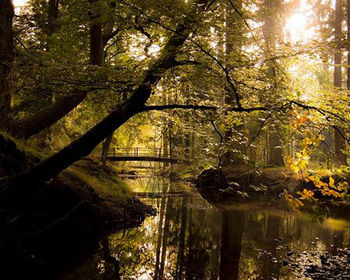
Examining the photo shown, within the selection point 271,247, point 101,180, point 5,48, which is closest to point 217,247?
point 271,247

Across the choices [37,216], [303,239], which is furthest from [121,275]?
[303,239]

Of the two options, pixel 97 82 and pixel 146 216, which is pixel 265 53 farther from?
pixel 146 216

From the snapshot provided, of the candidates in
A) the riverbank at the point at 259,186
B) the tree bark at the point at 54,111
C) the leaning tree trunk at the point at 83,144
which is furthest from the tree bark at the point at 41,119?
the riverbank at the point at 259,186

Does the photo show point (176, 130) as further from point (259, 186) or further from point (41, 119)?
point (259, 186)

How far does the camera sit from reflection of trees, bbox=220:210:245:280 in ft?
19.4

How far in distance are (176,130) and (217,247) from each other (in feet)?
10.1

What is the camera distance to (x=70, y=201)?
24.8ft

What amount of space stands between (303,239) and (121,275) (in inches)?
202

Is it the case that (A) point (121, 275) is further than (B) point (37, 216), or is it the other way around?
(B) point (37, 216)

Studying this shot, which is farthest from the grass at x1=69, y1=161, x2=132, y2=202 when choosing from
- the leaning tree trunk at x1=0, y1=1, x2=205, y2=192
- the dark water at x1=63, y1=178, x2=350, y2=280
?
the leaning tree trunk at x1=0, y1=1, x2=205, y2=192

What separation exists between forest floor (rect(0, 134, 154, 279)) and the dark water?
0.57m

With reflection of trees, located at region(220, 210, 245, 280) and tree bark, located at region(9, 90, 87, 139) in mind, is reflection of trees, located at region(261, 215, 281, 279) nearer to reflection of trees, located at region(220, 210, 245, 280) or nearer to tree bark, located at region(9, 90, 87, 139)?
reflection of trees, located at region(220, 210, 245, 280)

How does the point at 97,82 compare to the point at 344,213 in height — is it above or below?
above

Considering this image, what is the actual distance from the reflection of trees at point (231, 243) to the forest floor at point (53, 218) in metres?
2.78
